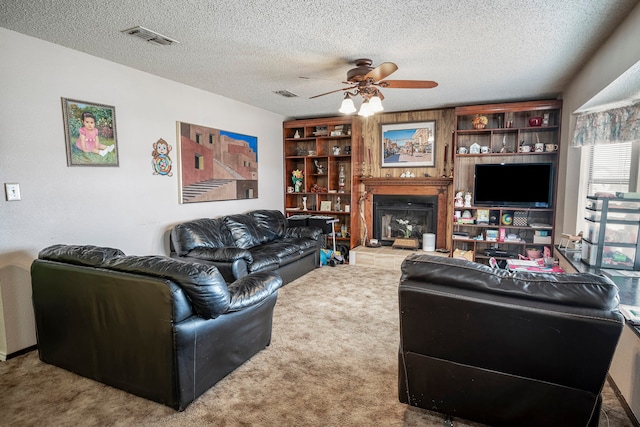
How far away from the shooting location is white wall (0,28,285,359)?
9.05ft

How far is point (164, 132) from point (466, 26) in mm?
3304

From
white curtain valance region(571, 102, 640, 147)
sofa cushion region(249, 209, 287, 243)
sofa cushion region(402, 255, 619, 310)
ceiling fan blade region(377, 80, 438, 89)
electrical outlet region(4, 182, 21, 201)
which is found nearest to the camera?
sofa cushion region(402, 255, 619, 310)

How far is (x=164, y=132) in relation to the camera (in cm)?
408

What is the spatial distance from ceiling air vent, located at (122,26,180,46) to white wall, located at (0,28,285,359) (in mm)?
808

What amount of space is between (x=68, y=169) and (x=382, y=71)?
9.66 ft

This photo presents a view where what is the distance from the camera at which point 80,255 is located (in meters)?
2.32

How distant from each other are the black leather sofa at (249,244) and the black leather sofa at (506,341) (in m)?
2.40

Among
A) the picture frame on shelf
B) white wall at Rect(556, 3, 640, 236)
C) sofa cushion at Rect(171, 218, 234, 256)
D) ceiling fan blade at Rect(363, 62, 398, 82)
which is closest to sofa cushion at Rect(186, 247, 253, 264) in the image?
sofa cushion at Rect(171, 218, 234, 256)

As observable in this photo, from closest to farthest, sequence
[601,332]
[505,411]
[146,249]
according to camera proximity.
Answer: [601,332] → [505,411] → [146,249]

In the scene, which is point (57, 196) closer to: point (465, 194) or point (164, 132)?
point (164, 132)

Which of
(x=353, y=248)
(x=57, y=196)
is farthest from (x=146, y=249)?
(x=353, y=248)

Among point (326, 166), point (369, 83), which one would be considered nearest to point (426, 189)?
point (326, 166)

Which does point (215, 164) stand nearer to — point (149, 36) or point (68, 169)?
point (68, 169)

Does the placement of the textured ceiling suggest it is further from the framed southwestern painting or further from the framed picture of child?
the framed southwestern painting
